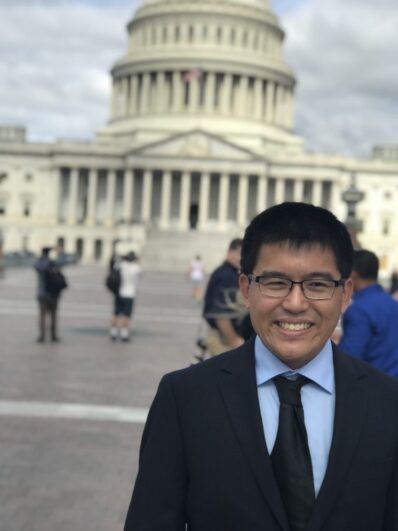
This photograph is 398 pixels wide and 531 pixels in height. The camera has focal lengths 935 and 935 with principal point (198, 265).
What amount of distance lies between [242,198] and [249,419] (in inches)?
3635

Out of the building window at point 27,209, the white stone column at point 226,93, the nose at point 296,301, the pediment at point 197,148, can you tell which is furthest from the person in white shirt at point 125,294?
the white stone column at point 226,93

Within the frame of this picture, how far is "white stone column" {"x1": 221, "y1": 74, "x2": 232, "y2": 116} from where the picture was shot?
10731cm

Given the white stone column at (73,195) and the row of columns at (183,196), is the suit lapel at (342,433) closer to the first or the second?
the row of columns at (183,196)

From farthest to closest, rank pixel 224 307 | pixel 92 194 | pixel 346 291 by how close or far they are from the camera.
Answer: pixel 92 194 < pixel 224 307 < pixel 346 291

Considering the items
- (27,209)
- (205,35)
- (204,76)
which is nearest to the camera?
(27,209)

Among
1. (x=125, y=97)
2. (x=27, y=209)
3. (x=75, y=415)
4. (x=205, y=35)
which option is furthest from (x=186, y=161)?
(x=75, y=415)

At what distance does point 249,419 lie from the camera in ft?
10.2

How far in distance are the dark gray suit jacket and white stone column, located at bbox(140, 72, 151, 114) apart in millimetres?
107533

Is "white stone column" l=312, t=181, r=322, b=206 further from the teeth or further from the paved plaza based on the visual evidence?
the teeth

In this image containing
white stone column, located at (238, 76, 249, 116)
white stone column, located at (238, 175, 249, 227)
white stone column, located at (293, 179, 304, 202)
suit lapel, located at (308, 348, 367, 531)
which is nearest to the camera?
suit lapel, located at (308, 348, 367, 531)

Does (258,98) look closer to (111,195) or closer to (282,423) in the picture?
(111,195)

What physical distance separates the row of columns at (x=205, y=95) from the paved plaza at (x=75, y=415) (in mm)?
83962

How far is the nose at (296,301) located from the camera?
10.7ft

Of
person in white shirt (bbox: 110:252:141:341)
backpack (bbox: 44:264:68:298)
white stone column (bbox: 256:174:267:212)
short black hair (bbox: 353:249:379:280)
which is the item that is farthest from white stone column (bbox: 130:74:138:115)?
short black hair (bbox: 353:249:379:280)
